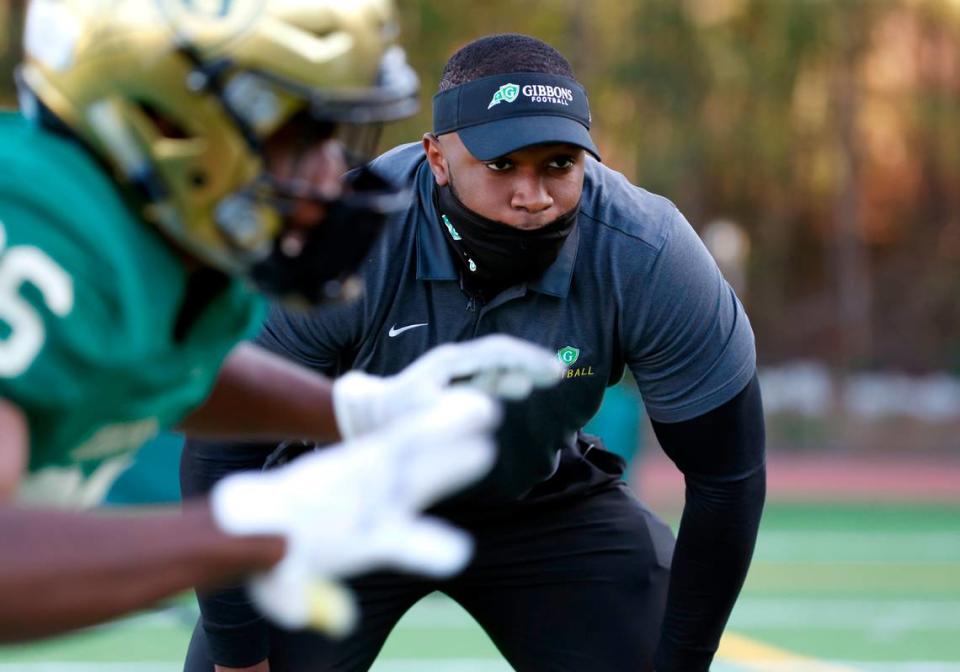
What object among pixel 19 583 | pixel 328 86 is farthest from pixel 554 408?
pixel 19 583

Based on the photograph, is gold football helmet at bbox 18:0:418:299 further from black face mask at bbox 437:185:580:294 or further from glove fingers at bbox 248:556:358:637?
black face mask at bbox 437:185:580:294

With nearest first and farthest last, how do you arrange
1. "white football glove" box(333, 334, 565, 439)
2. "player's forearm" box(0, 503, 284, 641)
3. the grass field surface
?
"player's forearm" box(0, 503, 284, 641), "white football glove" box(333, 334, 565, 439), the grass field surface

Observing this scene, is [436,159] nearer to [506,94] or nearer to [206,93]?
[506,94]

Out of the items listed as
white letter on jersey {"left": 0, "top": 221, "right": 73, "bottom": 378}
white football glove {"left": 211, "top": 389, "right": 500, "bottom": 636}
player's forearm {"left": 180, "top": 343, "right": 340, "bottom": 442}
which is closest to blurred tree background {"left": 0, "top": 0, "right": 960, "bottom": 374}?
player's forearm {"left": 180, "top": 343, "right": 340, "bottom": 442}

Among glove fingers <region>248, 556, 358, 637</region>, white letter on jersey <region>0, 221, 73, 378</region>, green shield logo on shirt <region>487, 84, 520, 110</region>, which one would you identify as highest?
green shield logo on shirt <region>487, 84, 520, 110</region>

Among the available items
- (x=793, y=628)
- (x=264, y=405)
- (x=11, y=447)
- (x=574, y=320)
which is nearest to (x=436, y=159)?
(x=574, y=320)

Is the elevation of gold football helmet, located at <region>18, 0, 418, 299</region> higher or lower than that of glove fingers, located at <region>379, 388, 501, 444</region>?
higher

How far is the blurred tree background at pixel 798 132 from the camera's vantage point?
762 inches

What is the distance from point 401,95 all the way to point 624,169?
18.1 m

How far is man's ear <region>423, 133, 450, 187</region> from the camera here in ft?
11.9

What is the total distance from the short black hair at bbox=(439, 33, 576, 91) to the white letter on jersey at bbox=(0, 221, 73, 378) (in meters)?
1.69

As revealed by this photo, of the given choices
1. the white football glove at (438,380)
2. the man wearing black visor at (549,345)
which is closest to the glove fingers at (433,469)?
the white football glove at (438,380)

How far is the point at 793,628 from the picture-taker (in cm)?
780

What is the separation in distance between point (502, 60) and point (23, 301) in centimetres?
175
